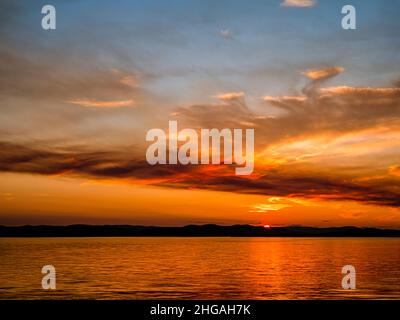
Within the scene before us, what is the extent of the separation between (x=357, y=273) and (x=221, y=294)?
114ft

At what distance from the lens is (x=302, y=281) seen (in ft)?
214
